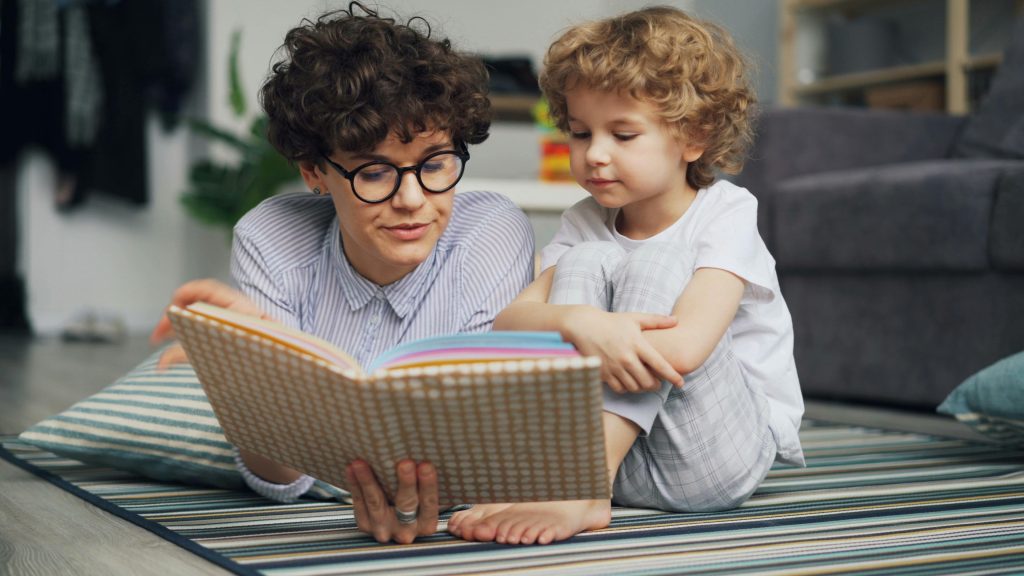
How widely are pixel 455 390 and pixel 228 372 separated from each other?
0.82 feet

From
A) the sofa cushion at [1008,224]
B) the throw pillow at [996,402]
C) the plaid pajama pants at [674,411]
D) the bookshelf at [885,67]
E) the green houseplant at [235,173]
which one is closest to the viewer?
the plaid pajama pants at [674,411]

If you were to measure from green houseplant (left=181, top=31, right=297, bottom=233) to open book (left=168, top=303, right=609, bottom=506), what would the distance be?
11.3 ft

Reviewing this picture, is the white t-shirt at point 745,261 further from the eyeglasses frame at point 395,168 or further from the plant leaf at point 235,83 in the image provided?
the plant leaf at point 235,83

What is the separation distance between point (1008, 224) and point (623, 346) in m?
1.32

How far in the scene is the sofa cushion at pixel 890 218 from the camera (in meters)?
2.16

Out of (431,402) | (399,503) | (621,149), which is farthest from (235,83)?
(431,402)

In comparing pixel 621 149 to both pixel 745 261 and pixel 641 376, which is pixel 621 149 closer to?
pixel 745 261

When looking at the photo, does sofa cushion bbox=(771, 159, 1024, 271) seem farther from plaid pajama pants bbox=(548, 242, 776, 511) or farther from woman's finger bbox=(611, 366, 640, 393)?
woman's finger bbox=(611, 366, 640, 393)

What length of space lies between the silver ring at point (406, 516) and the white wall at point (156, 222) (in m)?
3.59

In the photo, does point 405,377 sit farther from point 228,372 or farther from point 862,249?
point 862,249

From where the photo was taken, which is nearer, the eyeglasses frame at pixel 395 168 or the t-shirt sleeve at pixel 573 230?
the eyeglasses frame at pixel 395 168

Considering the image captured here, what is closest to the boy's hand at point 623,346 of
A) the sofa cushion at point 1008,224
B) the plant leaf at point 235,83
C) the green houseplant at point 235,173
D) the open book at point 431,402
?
the open book at point 431,402

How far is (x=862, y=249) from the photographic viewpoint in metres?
2.37

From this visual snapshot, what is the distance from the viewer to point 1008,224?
2.08 m
